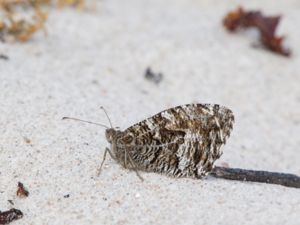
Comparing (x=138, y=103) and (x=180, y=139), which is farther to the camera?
(x=138, y=103)

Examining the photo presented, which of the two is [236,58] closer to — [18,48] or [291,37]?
[291,37]

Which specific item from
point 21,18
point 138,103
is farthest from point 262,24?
point 21,18

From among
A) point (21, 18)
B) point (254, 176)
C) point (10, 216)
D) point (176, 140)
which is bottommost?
point (10, 216)

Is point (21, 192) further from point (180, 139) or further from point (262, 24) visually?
point (262, 24)

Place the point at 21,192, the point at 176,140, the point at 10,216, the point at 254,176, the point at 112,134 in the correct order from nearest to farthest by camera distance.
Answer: the point at 10,216, the point at 21,192, the point at 112,134, the point at 176,140, the point at 254,176

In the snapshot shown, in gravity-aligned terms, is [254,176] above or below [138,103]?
above

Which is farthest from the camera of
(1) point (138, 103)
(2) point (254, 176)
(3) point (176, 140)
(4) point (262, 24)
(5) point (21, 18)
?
(4) point (262, 24)
